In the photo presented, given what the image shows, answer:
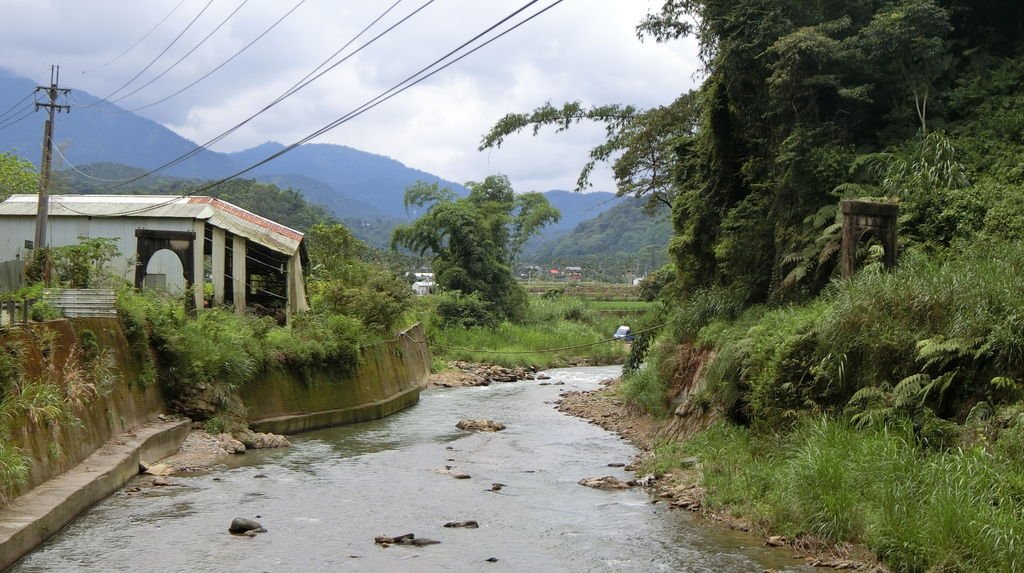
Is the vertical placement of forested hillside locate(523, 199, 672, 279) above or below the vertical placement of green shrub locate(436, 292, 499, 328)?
above

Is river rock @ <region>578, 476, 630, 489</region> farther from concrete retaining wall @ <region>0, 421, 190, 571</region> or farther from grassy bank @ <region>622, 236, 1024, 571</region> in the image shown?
concrete retaining wall @ <region>0, 421, 190, 571</region>

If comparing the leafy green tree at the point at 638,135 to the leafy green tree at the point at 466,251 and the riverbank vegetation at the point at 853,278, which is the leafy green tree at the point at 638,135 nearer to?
the riverbank vegetation at the point at 853,278

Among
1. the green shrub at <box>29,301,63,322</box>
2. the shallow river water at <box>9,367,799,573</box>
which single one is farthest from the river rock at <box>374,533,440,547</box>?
the green shrub at <box>29,301,63,322</box>

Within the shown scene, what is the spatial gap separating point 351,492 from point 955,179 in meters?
12.6

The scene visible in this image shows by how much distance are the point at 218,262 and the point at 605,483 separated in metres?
16.8

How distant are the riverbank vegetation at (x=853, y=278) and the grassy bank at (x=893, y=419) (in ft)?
0.09

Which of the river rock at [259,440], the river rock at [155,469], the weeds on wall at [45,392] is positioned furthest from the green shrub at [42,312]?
the river rock at [259,440]

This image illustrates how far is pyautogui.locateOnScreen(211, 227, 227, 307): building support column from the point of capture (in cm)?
2725

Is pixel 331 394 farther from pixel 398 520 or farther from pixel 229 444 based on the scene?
pixel 398 520

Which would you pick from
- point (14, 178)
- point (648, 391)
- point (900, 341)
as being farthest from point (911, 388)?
point (14, 178)

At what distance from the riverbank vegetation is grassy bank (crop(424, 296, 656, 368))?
17.8 m

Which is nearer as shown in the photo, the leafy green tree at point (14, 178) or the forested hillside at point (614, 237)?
the leafy green tree at point (14, 178)

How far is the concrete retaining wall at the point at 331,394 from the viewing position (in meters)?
21.8

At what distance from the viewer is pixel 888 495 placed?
33.1ft
